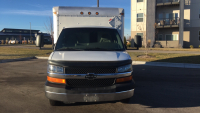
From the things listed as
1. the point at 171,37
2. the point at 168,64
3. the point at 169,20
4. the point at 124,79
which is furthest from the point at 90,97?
the point at 171,37

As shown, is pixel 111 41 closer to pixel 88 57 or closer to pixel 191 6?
pixel 88 57

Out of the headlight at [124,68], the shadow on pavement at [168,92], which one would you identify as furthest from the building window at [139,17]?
the headlight at [124,68]

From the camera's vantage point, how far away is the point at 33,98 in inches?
217

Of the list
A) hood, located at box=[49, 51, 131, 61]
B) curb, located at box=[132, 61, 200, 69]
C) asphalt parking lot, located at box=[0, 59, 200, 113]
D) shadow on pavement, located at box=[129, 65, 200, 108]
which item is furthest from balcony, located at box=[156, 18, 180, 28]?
hood, located at box=[49, 51, 131, 61]

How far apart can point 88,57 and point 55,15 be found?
3.14 metres

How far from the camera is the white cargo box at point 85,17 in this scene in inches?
258

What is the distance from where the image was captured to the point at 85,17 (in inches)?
259

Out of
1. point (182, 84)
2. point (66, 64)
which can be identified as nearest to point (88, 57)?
point (66, 64)

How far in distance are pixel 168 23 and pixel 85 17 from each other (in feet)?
83.5

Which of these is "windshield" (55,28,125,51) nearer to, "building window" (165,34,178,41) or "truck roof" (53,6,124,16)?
"truck roof" (53,6,124,16)

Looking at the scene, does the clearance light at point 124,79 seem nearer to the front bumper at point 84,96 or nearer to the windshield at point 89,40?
the front bumper at point 84,96

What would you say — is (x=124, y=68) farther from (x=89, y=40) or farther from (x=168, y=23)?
(x=168, y=23)

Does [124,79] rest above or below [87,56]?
A: below

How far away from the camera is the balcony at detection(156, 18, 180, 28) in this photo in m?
28.4
